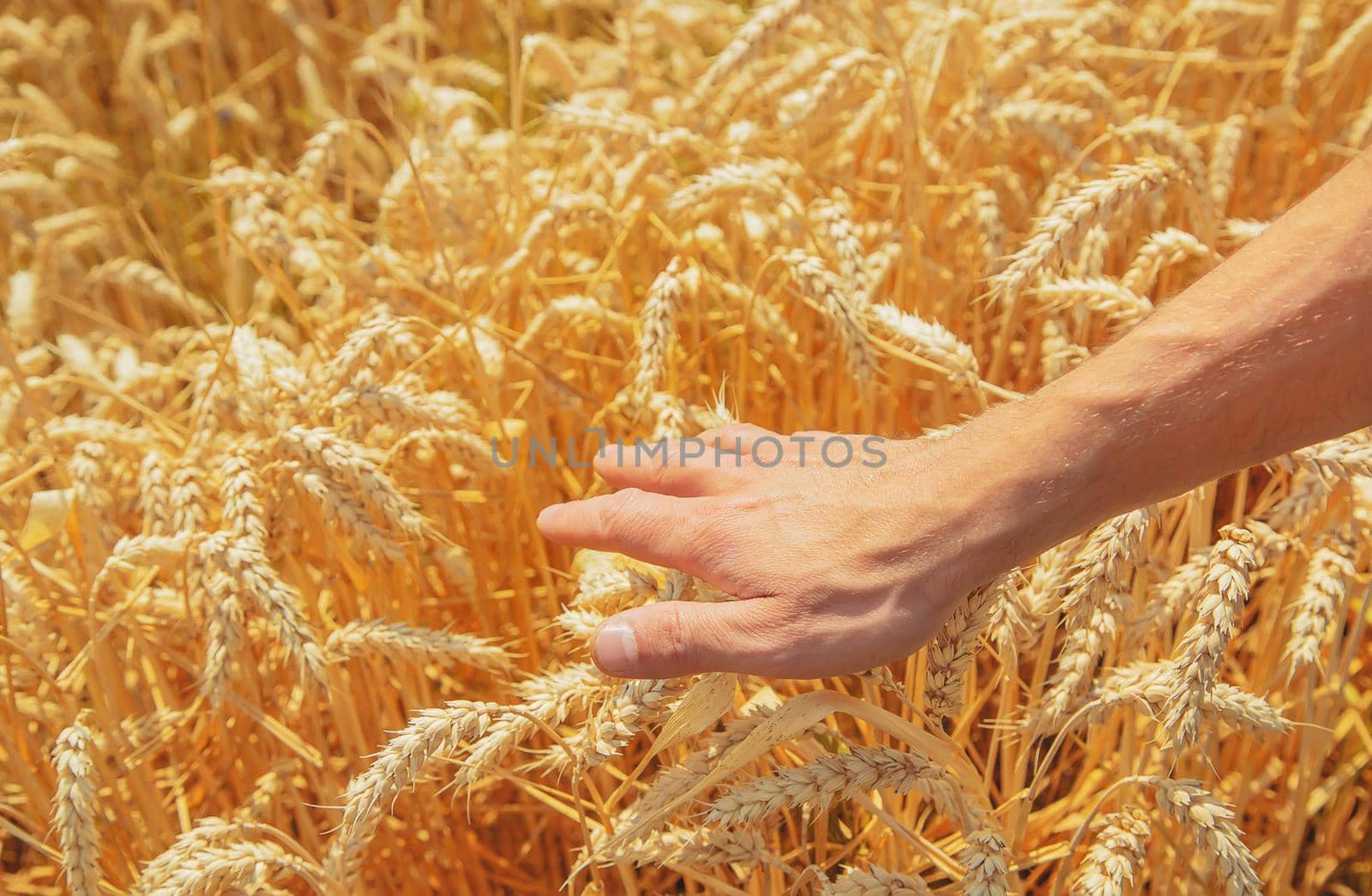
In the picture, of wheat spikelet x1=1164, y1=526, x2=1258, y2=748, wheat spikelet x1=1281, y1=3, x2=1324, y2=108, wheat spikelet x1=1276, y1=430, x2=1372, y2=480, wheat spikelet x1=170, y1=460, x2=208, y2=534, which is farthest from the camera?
wheat spikelet x1=1281, y1=3, x2=1324, y2=108

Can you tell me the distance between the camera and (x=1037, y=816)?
1.66 meters

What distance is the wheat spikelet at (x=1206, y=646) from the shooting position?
112 cm

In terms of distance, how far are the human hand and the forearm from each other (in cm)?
5

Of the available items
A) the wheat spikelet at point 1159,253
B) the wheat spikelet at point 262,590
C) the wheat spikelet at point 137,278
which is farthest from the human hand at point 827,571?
the wheat spikelet at point 137,278

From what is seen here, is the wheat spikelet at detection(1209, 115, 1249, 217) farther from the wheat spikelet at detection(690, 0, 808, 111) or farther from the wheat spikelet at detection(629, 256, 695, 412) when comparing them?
the wheat spikelet at detection(629, 256, 695, 412)

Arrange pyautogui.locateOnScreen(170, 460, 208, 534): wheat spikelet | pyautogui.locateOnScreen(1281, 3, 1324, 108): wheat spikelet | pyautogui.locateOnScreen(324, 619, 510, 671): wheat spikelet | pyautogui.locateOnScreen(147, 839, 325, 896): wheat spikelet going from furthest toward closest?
1. pyautogui.locateOnScreen(1281, 3, 1324, 108): wheat spikelet
2. pyautogui.locateOnScreen(170, 460, 208, 534): wheat spikelet
3. pyautogui.locateOnScreen(324, 619, 510, 671): wheat spikelet
4. pyautogui.locateOnScreen(147, 839, 325, 896): wheat spikelet

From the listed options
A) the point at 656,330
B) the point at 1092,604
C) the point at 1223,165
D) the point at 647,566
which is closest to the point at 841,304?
the point at 656,330

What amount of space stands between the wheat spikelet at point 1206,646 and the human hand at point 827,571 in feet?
0.67

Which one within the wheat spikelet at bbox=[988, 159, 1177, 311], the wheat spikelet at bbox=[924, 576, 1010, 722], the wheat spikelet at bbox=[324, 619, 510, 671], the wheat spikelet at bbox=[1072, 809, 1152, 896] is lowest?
the wheat spikelet at bbox=[1072, 809, 1152, 896]

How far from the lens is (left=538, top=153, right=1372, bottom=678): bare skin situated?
1.14 metres

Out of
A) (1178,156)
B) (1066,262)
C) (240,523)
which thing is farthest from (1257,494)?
(240,523)

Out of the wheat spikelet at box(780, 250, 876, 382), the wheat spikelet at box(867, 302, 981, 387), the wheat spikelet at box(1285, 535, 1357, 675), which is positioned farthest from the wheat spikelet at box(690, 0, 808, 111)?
the wheat spikelet at box(1285, 535, 1357, 675)

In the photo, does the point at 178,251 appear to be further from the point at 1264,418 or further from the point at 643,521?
the point at 1264,418

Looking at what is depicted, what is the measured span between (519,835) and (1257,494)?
1672 mm
